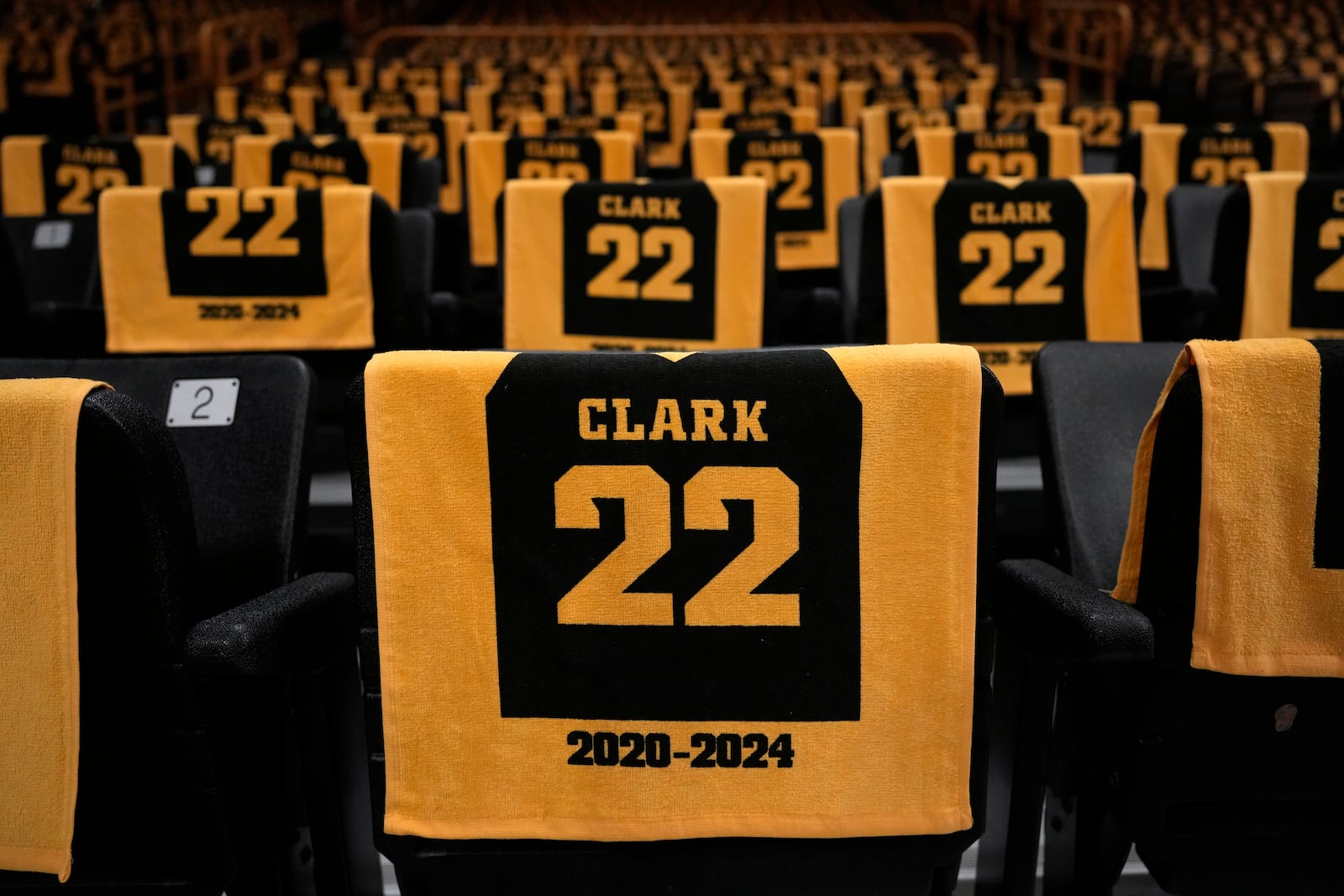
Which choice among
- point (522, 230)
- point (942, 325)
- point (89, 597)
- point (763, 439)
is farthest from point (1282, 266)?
point (89, 597)

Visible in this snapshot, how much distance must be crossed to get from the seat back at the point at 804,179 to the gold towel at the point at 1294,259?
52.5 inches

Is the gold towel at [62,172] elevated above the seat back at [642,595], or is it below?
above

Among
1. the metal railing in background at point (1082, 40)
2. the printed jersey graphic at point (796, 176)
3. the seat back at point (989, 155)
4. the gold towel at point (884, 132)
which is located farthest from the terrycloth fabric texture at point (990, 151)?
the metal railing in background at point (1082, 40)

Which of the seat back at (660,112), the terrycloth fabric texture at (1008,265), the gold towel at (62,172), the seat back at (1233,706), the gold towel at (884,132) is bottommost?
the seat back at (1233,706)

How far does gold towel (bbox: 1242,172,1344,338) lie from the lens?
181cm

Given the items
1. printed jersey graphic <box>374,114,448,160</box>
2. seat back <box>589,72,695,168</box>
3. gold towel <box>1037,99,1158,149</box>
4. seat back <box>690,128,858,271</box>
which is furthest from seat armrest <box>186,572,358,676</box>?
seat back <box>589,72,695,168</box>

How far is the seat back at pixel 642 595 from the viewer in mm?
783

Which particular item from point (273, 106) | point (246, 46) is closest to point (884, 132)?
point (273, 106)

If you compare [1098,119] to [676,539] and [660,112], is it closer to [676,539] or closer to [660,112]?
[660,112]

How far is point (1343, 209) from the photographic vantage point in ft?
6.00

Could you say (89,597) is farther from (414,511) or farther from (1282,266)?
(1282,266)

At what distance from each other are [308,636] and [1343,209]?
5.99 feet

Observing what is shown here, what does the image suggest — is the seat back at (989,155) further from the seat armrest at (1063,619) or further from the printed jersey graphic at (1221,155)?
the seat armrest at (1063,619)

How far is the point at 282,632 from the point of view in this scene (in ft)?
A: 2.91
